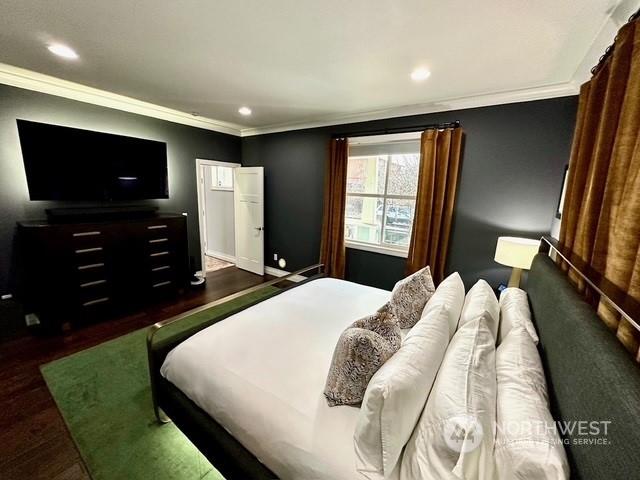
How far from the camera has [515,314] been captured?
4.76ft

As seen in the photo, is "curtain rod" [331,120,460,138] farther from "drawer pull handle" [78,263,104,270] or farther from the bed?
"drawer pull handle" [78,263,104,270]

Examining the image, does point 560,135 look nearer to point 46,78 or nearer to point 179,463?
point 179,463

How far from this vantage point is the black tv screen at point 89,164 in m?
2.59

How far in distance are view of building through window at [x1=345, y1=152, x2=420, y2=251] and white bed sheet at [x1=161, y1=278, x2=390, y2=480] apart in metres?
1.72

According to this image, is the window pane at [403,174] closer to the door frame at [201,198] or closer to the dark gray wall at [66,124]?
the door frame at [201,198]

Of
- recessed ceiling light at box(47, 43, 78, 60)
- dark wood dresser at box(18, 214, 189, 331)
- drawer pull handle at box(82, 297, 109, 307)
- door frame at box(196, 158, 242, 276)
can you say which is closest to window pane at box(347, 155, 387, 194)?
door frame at box(196, 158, 242, 276)

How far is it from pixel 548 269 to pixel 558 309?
0.53 meters

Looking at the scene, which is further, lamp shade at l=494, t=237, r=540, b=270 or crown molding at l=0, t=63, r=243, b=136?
crown molding at l=0, t=63, r=243, b=136

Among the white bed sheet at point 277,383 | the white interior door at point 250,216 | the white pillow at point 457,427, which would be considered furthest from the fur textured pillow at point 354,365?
the white interior door at point 250,216

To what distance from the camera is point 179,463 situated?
1492 mm

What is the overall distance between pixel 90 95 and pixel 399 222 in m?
3.99

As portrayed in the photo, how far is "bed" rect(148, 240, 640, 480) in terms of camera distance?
0.67 metres

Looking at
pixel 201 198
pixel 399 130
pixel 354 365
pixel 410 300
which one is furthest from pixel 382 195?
pixel 201 198

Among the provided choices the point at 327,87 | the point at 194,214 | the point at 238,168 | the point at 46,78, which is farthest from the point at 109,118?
the point at 327,87
